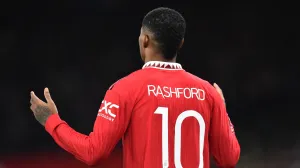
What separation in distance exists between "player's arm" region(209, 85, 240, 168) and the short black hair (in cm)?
26

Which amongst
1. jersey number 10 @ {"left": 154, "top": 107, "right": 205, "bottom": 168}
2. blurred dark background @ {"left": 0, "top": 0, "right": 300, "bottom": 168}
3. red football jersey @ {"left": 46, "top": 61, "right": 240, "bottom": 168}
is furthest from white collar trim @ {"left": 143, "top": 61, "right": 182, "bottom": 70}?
blurred dark background @ {"left": 0, "top": 0, "right": 300, "bottom": 168}

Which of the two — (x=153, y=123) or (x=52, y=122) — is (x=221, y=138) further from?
(x=52, y=122)

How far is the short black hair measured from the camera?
229cm

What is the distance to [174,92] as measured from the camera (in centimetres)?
230

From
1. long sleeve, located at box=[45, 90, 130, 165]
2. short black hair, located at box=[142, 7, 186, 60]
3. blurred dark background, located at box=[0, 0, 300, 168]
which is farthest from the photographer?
blurred dark background, located at box=[0, 0, 300, 168]

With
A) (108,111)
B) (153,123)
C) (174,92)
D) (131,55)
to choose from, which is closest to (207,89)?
(174,92)

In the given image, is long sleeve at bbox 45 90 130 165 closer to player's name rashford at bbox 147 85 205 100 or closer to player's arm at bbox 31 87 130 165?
player's arm at bbox 31 87 130 165

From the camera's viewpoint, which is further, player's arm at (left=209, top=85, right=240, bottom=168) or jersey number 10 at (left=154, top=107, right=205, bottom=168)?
player's arm at (left=209, top=85, right=240, bottom=168)

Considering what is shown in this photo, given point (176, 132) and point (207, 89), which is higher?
point (207, 89)

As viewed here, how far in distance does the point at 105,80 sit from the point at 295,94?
279 cm

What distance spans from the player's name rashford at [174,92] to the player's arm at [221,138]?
0.26ft

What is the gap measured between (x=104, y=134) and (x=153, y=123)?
0.63 ft

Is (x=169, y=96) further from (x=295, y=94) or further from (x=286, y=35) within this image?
(x=286, y=35)

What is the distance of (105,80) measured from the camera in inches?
343
